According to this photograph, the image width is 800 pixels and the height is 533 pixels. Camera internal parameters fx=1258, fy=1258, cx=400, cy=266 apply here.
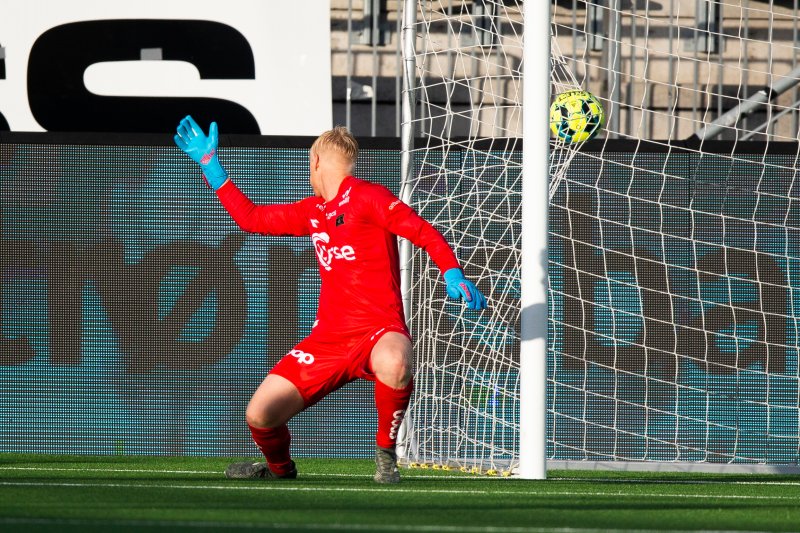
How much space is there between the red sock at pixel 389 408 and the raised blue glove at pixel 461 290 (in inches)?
16.4

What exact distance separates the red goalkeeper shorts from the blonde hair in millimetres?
770

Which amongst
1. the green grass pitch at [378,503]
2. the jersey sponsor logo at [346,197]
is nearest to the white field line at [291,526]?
the green grass pitch at [378,503]

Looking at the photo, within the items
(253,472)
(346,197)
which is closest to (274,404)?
(253,472)

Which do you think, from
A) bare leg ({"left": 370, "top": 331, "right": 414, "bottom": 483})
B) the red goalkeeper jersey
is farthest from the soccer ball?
bare leg ({"left": 370, "top": 331, "right": 414, "bottom": 483})

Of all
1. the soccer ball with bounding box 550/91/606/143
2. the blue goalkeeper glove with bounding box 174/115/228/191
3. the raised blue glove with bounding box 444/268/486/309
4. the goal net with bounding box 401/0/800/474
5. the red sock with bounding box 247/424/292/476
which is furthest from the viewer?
the goal net with bounding box 401/0/800/474

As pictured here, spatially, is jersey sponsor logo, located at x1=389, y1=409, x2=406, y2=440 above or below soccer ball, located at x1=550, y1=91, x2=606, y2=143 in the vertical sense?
below

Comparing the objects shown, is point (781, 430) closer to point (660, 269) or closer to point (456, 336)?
point (660, 269)

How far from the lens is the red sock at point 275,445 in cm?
511

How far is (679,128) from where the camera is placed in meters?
10.4

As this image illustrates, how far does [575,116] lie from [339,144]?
1983 millimetres

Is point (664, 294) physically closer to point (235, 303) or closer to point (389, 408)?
point (235, 303)

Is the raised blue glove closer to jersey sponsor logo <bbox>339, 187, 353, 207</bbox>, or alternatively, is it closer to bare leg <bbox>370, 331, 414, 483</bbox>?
bare leg <bbox>370, 331, 414, 483</bbox>

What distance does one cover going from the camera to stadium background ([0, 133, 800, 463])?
7535 millimetres

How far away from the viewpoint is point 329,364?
5082mm
